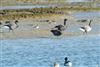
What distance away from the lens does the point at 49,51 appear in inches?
846

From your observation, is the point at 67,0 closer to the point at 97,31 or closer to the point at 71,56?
the point at 97,31

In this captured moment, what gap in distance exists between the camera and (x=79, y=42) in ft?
79.2

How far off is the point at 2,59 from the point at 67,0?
33.8m

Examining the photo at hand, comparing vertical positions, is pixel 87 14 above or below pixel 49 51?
above

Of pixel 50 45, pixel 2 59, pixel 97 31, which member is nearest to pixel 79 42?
pixel 50 45

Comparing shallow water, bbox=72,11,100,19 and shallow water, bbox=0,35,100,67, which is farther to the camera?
shallow water, bbox=72,11,100,19

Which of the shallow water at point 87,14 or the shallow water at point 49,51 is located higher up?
the shallow water at point 87,14

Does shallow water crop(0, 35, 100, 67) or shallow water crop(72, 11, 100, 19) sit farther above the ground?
shallow water crop(72, 11, 100, 19)

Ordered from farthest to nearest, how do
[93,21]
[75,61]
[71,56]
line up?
[93,21]
[71,56]
[75,61]

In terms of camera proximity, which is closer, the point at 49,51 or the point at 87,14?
the point at 49,51

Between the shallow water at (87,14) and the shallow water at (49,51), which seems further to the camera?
the shallow water at (87,14)

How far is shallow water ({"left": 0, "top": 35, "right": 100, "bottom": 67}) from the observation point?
1855 centimetres

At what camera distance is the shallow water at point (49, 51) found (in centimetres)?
1855

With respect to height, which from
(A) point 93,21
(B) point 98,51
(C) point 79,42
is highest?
(A) point 93,21
